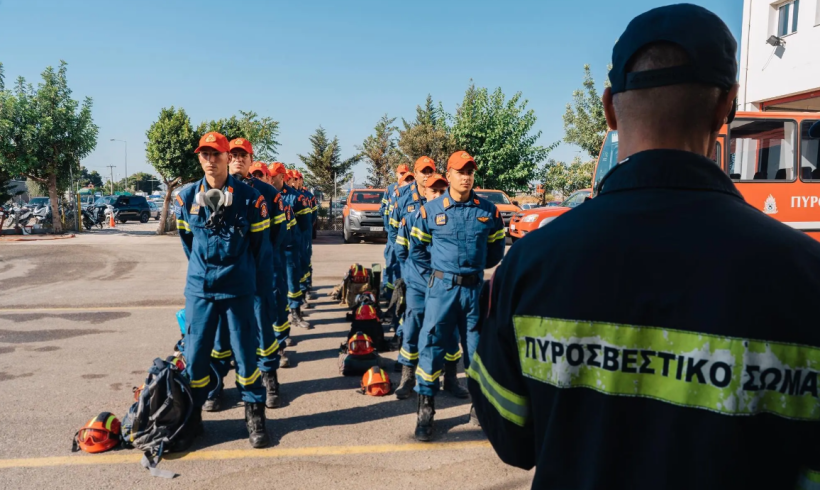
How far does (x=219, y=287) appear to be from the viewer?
153 inches

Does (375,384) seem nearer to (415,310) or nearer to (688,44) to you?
(415,310)

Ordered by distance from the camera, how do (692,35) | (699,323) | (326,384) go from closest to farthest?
(699,323)
(692,35)
(326,384)

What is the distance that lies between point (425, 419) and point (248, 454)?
4.49ft

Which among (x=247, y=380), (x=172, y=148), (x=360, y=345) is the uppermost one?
(x=172, y=148)

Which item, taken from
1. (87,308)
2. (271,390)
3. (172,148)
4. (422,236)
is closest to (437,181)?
(422,236)

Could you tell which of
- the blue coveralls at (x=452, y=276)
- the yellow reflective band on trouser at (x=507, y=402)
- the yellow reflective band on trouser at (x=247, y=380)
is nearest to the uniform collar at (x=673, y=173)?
the yellow reflective band on trouser at (x=507, y=402)

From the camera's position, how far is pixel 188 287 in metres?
3.97

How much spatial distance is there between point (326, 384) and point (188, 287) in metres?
1.96

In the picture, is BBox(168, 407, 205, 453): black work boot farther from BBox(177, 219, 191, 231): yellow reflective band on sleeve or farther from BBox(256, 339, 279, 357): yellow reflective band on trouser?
BBox(177, 219, 191, 231): yellow reflective band on sleeve

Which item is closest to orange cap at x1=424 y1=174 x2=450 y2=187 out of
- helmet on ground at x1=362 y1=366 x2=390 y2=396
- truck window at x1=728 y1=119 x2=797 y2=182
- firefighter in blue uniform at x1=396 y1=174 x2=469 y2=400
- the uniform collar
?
firefighter in blue uniform at x1=396 y1=174 x2=469 y2=400

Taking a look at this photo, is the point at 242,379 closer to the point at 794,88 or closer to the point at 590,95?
the point at 794,88

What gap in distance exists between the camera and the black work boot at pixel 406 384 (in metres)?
4.98

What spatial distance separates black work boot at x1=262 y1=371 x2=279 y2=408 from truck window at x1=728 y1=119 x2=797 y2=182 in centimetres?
815

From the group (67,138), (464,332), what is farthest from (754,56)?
(67,138)
